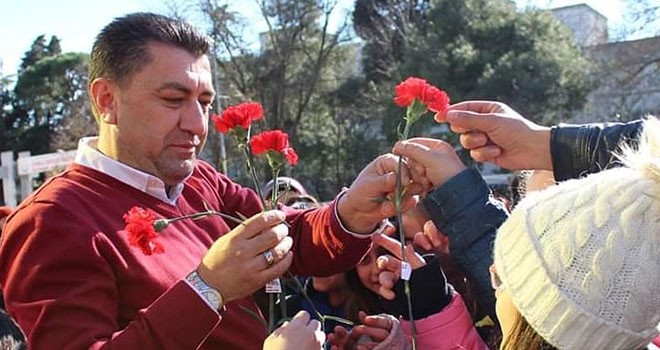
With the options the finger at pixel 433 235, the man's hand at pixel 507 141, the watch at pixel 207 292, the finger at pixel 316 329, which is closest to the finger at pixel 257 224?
the watch at pixel 207 292

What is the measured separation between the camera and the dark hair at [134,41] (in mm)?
2236

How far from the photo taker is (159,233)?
2.04 m

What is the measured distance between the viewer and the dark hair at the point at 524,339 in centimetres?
156

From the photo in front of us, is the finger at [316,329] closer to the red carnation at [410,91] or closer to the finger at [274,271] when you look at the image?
the finger at [274,271]

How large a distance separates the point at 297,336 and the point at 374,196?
0.59 metres

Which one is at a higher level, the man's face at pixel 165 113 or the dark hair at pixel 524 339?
the man's face at pixel 165 113

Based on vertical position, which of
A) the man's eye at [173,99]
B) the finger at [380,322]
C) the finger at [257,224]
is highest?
the man's eye at [173,99]

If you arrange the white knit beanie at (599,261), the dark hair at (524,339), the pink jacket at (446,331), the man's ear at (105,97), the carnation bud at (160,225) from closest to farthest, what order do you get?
the white knit beanie at (599,261) < the dark hair at (524,339) < the carnation bud at (160,225) < the man's ear at (105,97) < the pink jacket at (446,331)

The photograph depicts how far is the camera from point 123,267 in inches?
80.0

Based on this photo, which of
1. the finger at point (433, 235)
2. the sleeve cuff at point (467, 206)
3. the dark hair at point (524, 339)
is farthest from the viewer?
the finger at point (433, 235)

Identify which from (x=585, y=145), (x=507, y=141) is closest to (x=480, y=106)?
(x=507, y=141)

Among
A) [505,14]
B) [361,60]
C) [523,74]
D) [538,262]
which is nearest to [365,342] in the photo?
[538,262]

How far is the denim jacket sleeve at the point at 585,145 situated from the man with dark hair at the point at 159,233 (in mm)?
444

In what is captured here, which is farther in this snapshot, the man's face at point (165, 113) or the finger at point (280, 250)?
the man's face at point (165, 113)
